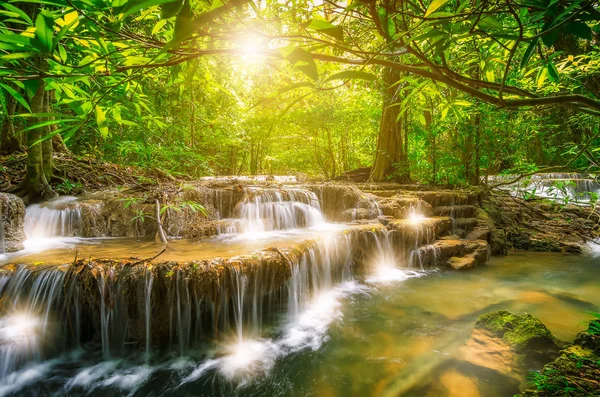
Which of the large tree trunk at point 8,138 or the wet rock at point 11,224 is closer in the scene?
the wet rock at point 11,224

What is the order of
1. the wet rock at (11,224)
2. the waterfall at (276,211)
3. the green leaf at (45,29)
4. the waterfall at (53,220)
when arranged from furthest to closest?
the waterfall at (276,211) → the waterfall at (53,220) → the wet rock at (11,224) → the green leaf at (45,29)

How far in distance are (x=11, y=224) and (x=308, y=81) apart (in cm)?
644

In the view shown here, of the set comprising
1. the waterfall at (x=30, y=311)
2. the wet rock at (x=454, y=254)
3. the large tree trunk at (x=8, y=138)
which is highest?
the large tree trunk at (x=8, y=138)

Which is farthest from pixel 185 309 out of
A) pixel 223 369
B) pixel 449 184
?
pixel 449 184

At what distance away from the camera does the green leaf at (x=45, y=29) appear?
0.69m

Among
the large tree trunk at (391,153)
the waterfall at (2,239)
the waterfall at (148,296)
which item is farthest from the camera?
the large tree trunk at (391,153)

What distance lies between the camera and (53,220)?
5383 mm

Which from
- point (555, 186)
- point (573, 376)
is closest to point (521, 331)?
point (573, 376)

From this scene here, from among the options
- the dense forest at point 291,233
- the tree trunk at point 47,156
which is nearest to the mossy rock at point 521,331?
the dense forest at point 291,233

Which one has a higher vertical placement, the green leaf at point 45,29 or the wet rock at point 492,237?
the green leaf at point 45,29

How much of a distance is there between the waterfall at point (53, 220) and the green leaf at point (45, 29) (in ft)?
20.2

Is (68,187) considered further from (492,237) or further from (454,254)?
(492,237)

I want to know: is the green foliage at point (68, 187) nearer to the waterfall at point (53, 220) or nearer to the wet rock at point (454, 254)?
the waterfall at point (53, 220)

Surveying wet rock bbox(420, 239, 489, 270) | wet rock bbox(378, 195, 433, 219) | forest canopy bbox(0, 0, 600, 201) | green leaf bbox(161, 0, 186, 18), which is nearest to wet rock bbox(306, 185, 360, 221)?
wet rock bbox(378, 195, 433, 219)
